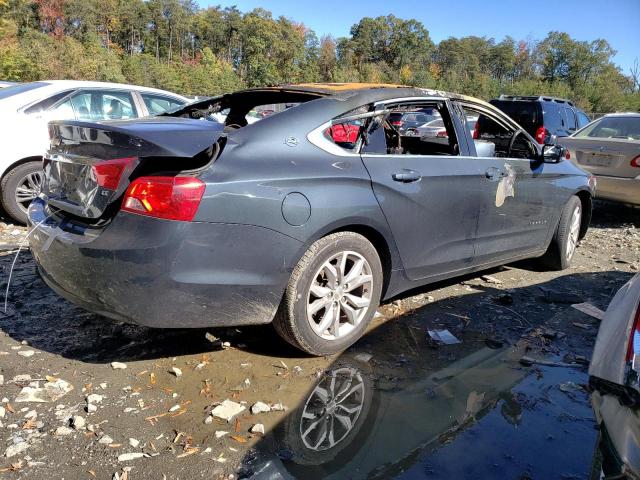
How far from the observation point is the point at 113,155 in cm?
267

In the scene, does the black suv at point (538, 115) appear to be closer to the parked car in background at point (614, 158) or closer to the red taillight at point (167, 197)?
the parked car in background at point (614, 158)

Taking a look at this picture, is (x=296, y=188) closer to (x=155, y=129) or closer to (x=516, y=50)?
(x=155, y=129)

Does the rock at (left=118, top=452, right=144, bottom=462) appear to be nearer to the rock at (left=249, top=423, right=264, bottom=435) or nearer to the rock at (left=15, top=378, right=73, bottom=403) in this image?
the rock at (left=249, top=423, right=264, bottom=435)

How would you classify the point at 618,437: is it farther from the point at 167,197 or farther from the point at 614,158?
the point at 614,158

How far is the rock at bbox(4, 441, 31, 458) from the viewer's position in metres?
2.25

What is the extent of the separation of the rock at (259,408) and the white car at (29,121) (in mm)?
4044

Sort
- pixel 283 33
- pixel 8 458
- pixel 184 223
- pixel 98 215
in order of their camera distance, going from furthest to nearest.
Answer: pixel 283 33 → pixel 98 215 → pixel 184 223 → pixel 8 458

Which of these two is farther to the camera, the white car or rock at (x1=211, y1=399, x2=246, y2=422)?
the white car

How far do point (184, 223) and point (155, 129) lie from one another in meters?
0.62

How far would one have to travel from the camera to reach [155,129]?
9.11 ft

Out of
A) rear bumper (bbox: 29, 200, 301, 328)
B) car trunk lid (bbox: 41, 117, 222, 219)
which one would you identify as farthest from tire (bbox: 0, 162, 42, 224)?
rear bumper (bbox: 29, 200, 301, 328)

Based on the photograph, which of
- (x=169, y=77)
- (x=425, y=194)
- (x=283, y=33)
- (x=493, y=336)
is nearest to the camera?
(x=425, y=194)

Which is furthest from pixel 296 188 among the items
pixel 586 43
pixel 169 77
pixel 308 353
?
pixel 586 43

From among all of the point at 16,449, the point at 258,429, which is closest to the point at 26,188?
the point at 16,449
